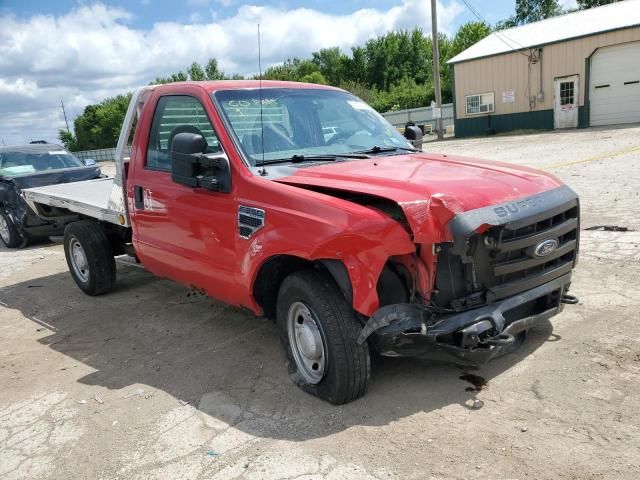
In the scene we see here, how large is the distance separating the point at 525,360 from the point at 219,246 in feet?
7.50

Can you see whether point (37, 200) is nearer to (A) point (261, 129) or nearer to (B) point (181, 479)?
(A) point (261, 129)

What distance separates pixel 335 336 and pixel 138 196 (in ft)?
8.45

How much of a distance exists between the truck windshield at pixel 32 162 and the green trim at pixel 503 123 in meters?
20.8

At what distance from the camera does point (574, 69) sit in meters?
23.6

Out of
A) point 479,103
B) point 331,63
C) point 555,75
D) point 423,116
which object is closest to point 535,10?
point 331,63

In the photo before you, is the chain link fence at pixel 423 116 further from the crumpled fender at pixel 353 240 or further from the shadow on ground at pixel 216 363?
the crumpled fender at pixel 353 240

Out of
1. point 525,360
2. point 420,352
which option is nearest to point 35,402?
point 420,352

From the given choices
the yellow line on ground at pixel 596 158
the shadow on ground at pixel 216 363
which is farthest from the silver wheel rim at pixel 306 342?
the yellow line on ground at pixel 596 158

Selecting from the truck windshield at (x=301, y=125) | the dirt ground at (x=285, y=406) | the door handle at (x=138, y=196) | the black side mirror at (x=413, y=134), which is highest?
the truck windshield at (x=301, y=125)

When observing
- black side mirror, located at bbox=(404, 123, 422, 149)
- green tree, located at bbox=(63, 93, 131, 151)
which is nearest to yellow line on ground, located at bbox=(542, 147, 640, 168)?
black side mirror, located at bbox=(404, 123, 422, 149)

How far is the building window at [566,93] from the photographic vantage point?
24078mm

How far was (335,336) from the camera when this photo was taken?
331cm

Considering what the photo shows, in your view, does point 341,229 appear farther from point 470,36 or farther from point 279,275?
point 470,36

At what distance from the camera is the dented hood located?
9.92 ft
